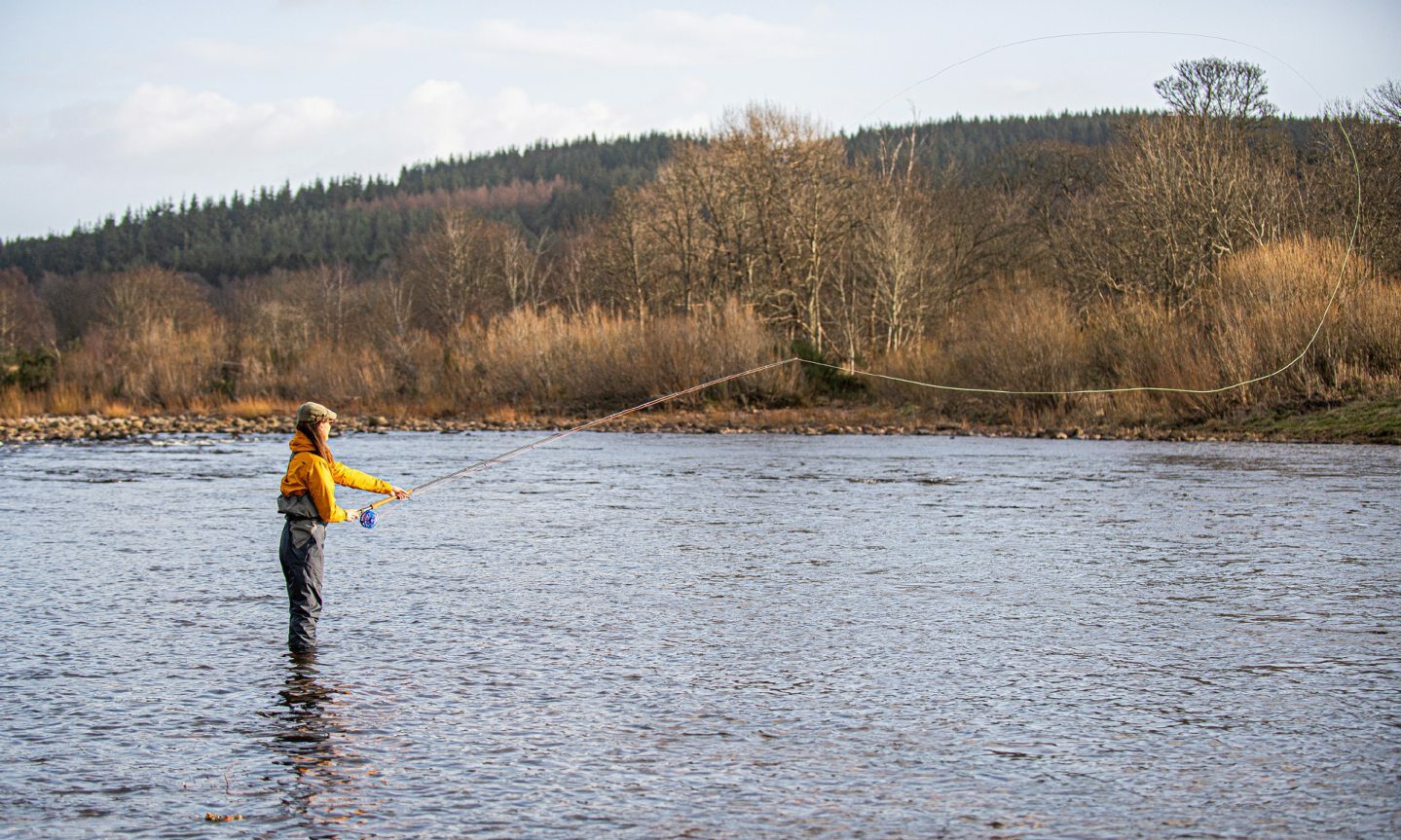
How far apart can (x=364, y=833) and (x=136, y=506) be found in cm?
1421

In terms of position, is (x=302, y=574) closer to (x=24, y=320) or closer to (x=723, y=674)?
(x=723, y=674)

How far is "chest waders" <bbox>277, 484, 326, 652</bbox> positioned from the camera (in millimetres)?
8953

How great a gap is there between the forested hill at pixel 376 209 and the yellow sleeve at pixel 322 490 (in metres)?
111

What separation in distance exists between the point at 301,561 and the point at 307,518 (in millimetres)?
283

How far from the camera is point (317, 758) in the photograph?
670 cm

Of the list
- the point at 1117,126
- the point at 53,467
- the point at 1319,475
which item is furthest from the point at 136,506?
the point at 1117,126

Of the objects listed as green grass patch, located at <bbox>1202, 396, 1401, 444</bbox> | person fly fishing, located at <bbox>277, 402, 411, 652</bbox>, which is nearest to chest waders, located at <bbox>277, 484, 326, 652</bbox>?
person fly fishing, located at <bbox>277, 402, 411, 652</bbox>

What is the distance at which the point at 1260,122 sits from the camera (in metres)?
44.3

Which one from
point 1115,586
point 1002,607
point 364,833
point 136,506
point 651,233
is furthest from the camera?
point 651,233

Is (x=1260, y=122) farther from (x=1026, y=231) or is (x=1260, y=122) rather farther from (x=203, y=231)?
(x=203, y=231)

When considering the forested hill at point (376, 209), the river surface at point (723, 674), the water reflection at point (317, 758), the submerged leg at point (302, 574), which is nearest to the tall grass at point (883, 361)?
the river surface at point (723, 674)

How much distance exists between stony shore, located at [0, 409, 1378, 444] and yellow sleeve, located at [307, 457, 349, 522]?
932 inches

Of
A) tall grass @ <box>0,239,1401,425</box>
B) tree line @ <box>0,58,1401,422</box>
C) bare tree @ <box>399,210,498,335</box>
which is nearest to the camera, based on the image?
tall grass @ <box>0,239,1401,425</box>

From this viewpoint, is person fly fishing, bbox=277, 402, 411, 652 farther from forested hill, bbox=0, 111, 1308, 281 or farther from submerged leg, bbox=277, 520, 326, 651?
forested hill, bbox=0, 111, 1308, 281
